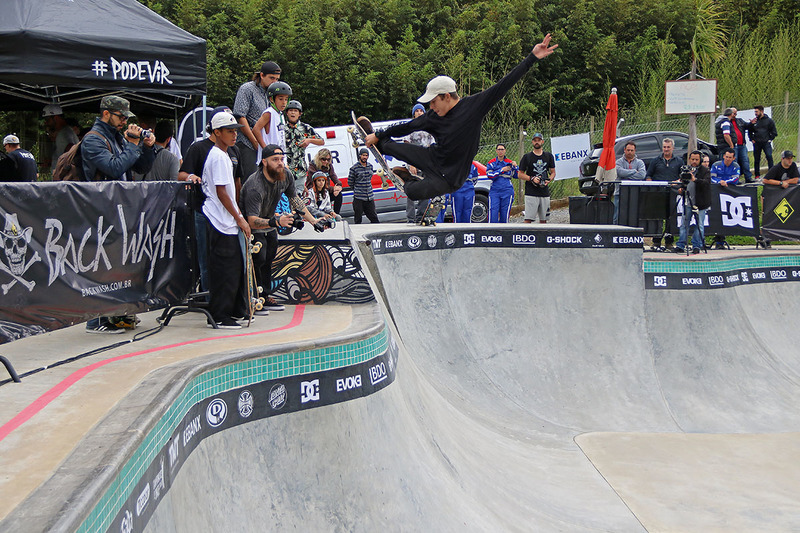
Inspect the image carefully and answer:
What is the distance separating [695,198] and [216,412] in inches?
413

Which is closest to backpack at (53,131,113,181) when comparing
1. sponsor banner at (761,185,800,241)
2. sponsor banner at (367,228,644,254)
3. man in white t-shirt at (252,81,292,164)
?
man in white t-shirt at (252,81,292,164)

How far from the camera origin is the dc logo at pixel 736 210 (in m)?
13.7

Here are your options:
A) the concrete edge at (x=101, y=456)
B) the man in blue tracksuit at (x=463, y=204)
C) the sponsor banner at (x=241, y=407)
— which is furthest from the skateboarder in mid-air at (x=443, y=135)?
the man in blue tracksuit at (x=463, y=204)

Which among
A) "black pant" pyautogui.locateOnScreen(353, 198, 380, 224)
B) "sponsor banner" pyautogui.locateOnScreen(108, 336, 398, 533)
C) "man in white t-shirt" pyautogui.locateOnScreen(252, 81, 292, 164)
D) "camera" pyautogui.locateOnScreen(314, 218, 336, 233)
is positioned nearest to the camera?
"sponsor banner" pyautogui.locateOnScreen(108, 336, 398, 533)

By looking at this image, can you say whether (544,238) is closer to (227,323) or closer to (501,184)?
(501,184)

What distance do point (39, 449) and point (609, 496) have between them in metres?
4.97

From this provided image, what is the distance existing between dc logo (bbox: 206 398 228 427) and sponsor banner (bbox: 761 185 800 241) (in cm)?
1263

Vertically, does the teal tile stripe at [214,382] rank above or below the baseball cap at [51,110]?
below

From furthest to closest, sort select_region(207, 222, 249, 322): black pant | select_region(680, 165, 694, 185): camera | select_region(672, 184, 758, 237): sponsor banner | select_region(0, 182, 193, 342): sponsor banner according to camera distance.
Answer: select_region(672, 184, 758, 237): sponsor banner
select_region(680, 165, 694, 185): camera
select_region(207, 222, 249, 322): black pant
select_region(0, 182, 193, 342): sponsor banner

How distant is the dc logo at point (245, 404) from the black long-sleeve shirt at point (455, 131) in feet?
11.0

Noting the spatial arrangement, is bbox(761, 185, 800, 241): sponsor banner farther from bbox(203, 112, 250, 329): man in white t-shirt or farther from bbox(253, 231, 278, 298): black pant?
bbox(203, 112, 250, 329): man in white t-shirt

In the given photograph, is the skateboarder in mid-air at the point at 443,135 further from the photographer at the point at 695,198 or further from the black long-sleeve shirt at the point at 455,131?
the photographer at the point at 695,198

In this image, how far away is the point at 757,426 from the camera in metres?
8.66

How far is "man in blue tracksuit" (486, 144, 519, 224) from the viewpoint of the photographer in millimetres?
13750
